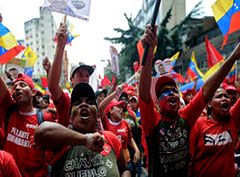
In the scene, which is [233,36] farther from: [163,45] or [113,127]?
[113,127]

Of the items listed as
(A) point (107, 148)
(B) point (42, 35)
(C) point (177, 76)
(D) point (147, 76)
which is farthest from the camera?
(B) point (42, 35)

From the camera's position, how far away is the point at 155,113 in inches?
134

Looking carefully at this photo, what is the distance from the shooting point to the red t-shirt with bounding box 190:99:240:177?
3486 mm

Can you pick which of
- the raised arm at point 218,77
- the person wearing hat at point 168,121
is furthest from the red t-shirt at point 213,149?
the raised arm at point 218,77

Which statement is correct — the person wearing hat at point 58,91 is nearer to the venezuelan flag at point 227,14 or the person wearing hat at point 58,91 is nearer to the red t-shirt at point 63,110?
the red t-shirt at point 63,110

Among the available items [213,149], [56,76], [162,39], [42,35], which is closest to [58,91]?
[56,76]

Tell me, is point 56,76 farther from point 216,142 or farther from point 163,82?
point 216,142

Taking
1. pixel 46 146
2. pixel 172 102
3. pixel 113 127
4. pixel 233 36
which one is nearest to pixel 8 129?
pixel 46 146

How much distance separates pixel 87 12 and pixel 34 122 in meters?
1.39

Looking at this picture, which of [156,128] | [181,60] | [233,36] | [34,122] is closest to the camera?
[156,128]

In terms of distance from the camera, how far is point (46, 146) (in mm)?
2396

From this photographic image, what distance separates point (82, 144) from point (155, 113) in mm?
1191

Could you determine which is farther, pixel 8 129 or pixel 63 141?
pixel 8 129

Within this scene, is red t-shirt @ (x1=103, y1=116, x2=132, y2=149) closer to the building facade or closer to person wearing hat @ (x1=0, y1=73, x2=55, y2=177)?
person wearing hat @ (x1=0, y1=73, x2=55, y2=177)
